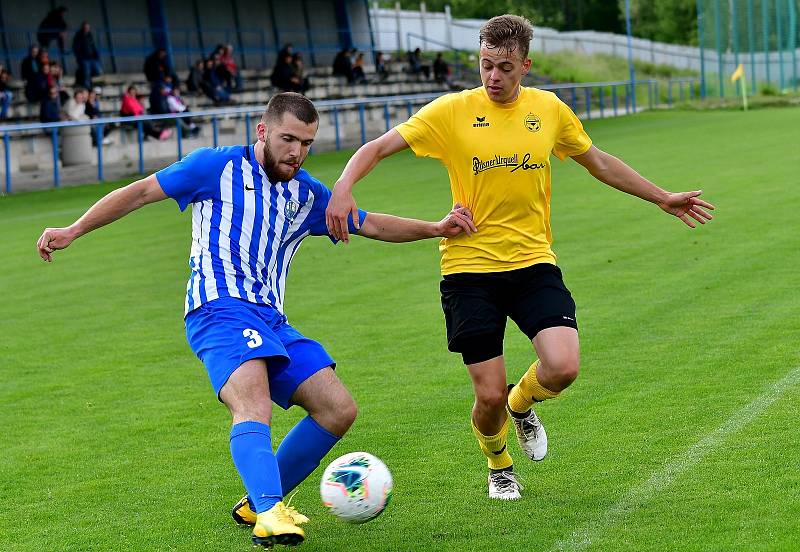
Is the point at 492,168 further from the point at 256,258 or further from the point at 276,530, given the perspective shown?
the point at 276,530

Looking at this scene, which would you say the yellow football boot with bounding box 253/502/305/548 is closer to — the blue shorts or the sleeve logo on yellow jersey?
the blue shorts

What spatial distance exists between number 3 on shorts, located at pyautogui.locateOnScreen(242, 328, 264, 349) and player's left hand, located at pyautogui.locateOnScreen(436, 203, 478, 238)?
102cm

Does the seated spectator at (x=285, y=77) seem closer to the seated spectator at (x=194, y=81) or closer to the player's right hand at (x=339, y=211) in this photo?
the seated spectator at (x=194, y=81)

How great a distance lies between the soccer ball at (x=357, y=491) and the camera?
5109mm

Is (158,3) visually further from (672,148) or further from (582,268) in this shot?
(582,268)

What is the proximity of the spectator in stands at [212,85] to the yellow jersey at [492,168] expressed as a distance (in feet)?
88.5

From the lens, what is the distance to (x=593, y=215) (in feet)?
52.3

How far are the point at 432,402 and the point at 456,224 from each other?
2.16 m

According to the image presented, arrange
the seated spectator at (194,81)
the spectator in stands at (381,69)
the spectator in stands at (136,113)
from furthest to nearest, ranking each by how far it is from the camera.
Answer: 1. the spectator in stands at (381,69)
2. the seated spectator at (194,81)
3. the spectator in stands at (136,113)

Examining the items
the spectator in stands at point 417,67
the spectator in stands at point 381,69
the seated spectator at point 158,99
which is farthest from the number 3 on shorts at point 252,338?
the spectator in stands at point 417,67

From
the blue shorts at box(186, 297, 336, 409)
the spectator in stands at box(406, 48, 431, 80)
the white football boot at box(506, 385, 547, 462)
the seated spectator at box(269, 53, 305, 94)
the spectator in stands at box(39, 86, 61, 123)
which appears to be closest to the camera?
the blue shorts at box(186, 297, 336, 409)

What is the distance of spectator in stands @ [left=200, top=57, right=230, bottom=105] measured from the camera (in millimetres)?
32250

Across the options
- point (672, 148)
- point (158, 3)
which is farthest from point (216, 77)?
point (672, 148)

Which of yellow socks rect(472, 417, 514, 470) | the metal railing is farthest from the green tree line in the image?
yellow socks rect(472, 417, 514, 470)
